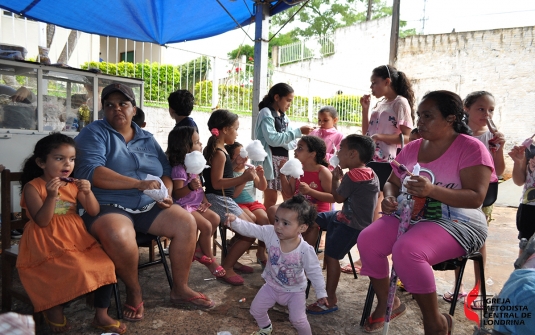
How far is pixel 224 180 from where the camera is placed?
3486 mm

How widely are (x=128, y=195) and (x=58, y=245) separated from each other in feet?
1.96

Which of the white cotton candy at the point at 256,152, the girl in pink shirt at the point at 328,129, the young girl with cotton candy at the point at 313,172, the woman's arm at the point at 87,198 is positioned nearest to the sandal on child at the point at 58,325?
the woman's arm at the point at 87,198

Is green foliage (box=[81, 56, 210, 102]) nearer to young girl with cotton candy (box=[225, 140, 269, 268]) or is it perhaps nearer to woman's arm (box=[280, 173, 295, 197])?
young girl with cotton candy (box=[225, 140, 269, 268])

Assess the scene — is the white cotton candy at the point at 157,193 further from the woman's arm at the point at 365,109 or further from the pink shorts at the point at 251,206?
the woman's arm at the point at 365,109

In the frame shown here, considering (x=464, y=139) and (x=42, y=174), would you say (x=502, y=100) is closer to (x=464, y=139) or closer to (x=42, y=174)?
(x=464, y=139)

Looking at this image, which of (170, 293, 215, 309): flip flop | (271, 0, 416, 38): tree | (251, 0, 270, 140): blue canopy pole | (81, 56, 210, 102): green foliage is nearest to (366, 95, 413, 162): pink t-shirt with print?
(251, 0, 270, 140): blue canopy pole

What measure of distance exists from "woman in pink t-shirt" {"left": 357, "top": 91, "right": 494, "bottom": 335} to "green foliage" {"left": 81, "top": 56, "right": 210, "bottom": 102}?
23.0 ft

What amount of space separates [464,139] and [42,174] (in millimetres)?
2752

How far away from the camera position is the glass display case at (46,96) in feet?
16.5

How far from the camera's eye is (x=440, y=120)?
252cm

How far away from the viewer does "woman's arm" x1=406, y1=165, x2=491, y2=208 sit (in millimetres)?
2291

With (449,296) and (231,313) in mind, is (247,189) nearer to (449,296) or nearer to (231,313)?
(231,313)

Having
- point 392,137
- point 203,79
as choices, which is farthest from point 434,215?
point 203,79

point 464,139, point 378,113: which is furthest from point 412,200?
point 378,113
